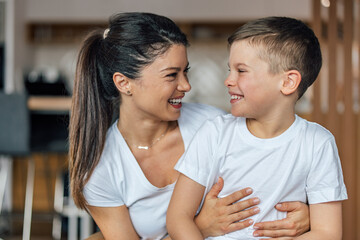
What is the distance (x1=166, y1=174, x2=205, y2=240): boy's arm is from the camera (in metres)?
1.38

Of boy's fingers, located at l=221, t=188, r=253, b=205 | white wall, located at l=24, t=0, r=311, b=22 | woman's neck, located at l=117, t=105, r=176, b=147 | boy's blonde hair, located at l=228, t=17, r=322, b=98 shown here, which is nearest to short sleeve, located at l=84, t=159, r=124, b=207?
woman's neck, located at l=117, t=105, r=176, b=147

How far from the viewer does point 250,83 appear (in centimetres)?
132

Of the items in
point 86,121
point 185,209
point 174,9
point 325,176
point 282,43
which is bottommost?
point 185,209

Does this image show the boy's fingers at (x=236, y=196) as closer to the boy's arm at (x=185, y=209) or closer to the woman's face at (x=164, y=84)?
the boy's arm at (x=185, y=209)

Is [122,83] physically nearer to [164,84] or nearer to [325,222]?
[164,84]

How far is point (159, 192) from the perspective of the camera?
1.59 m

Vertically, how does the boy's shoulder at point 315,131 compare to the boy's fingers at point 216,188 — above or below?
above

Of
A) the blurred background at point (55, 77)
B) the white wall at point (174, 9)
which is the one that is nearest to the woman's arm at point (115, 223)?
the blurred background at point (55, 77)

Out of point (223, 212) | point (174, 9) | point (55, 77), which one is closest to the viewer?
point (223, 212)

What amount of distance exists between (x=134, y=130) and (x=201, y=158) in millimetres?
341

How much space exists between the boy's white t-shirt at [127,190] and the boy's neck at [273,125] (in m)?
0.36

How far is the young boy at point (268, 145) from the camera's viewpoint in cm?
132

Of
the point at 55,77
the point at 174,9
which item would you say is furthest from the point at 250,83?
the point at 55,77

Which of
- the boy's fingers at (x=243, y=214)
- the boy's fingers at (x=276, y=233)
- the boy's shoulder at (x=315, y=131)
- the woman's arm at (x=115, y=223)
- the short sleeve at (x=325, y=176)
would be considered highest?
the boy's shoulder at (x=315, y=131)
